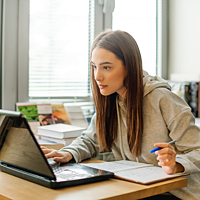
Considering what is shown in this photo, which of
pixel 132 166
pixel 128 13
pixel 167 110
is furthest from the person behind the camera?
pixel 128 13

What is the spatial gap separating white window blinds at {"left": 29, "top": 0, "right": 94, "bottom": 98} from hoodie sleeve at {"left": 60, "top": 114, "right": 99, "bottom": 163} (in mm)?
773

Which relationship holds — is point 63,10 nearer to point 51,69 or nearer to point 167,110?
point 51,69

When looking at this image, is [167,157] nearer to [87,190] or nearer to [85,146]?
[87,190]

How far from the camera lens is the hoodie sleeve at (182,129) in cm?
106

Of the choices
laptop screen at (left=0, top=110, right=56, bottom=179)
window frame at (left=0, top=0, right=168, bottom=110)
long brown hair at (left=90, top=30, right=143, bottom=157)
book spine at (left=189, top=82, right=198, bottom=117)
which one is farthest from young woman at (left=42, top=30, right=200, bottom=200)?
book spine at (left=189, top=82, right=198, bottom=117)

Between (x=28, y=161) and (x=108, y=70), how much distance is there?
0.51m

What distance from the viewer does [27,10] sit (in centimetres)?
194

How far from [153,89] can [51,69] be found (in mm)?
1044

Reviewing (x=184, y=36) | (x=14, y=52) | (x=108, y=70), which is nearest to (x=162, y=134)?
(x=108, y=70)

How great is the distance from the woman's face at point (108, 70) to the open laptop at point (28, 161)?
14.8 inches

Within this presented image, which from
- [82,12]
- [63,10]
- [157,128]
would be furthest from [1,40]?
[157,128]

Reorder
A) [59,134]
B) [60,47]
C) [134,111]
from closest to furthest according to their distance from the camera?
[134,111] < [59,134] < [60,47]

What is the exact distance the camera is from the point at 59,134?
155 cm

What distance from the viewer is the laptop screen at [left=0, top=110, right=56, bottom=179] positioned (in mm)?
782
